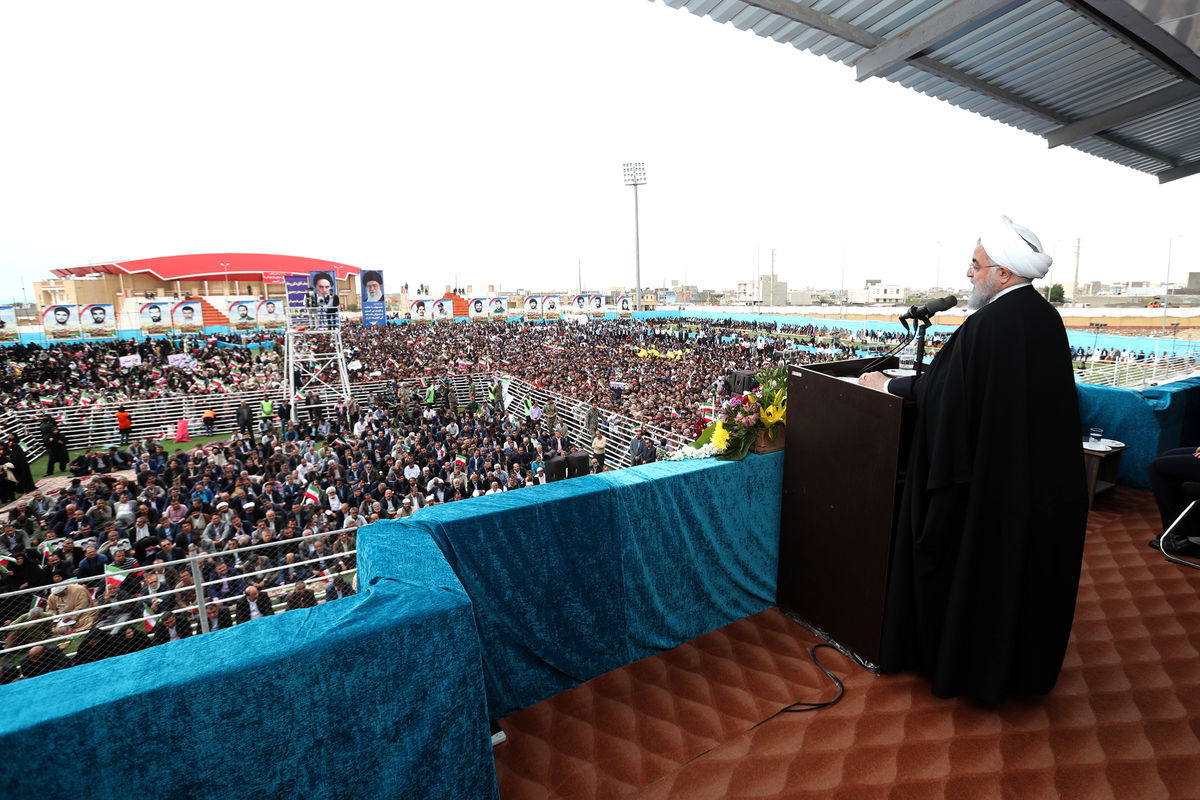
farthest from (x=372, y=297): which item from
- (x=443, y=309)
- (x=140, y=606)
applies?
(x=140, y=606)

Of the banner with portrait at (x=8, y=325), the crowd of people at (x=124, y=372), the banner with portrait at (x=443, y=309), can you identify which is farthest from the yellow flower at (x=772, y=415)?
the banner with portrait at (x=443, y=309)

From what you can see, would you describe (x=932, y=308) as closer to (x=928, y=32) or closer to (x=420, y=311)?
(x=928, y=32)

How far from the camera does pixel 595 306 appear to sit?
49.1 meters

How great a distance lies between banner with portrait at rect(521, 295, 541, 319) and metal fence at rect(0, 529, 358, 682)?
40.8 metres

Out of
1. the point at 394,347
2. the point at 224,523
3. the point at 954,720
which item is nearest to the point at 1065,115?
the point at 954,720

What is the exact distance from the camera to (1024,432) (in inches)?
83.6

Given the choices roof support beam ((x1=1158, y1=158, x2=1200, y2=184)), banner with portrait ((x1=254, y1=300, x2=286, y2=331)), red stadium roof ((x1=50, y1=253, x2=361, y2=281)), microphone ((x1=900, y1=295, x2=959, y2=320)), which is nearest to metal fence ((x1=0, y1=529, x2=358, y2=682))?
microphone ((x1=900, y1=295, x2=959, y2=320))

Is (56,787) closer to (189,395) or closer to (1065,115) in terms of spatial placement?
(1065,115)

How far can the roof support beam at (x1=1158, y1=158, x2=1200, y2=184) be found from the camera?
641 centimetres

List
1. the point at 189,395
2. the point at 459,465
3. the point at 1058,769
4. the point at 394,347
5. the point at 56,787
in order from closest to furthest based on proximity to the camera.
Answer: the point at 56,787 → the point at 1058,769 → the point at 459,465 → the point at 189,395 → the point at 394,347

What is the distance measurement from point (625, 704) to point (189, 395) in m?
21.8

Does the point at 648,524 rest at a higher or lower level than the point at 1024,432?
lower

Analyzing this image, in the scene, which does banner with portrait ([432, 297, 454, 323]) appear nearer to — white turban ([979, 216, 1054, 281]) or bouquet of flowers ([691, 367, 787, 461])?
bouquet of flowers ([691, 367, 787, 461])

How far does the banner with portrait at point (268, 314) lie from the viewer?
38.6 metres
